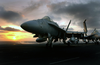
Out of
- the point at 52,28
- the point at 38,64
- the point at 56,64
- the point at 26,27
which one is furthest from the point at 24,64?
the point at 52,28

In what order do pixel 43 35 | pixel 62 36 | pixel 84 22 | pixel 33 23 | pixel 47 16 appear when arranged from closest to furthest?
pixel 33 23
pixel 43 35
pixel 47 16
pixel 62 36
pixel 84 22

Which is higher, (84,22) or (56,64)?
(84,22)

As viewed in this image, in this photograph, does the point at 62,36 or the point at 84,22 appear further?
the point at 84,22

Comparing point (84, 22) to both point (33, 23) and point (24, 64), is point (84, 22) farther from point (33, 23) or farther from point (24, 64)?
point (24, 64)

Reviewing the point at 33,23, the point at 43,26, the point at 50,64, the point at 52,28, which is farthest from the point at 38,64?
the point at 52,28

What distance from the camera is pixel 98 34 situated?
26.2 meters

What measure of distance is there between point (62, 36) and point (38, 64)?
1084 cm

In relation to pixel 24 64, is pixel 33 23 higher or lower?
higher

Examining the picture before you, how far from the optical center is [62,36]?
14008 millimetres

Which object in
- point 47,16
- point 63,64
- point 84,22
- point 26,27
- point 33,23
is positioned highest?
point 84,22

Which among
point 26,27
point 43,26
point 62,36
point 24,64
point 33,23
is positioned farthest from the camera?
point 62,36

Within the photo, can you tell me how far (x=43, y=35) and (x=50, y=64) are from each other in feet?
21.9

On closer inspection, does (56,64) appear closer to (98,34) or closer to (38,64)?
(38,64)

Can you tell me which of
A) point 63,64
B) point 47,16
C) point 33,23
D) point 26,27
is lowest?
point 63,64
